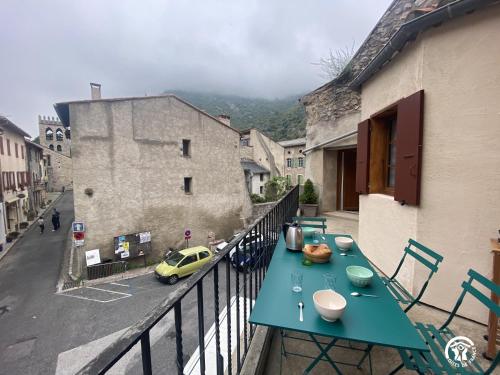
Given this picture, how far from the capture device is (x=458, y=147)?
263 cm

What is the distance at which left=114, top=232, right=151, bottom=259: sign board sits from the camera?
11.5 meters

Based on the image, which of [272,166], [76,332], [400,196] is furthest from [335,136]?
[272,166]

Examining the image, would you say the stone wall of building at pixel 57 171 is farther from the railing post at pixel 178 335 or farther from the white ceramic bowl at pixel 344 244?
the railing post at pixel 178 335

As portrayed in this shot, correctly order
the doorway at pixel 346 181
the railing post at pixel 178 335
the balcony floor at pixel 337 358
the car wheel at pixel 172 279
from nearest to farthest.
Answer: the railing post at pixel 178 335 → the balcony floor at pixel 337 358 → the doorway at pixel 346 181 → the car wheel at pixel 172 279

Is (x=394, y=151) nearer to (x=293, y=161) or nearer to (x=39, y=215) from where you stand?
(x=293, y=161)

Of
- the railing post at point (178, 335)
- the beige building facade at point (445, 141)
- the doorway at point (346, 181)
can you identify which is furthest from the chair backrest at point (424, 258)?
the doorway at point (346, 181)

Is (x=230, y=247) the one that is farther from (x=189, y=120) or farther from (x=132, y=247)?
(x=189, y=120)

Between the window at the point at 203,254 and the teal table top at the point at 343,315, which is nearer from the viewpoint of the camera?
the teal table top at the point at 343,315

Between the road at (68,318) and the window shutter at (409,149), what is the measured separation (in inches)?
191

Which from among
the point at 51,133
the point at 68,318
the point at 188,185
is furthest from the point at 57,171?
the point at 68,318

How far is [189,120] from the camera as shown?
44.4 feet

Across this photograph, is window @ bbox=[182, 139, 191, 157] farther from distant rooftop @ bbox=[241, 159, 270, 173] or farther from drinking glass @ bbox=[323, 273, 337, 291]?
drinking glass @ bbox=[323, 273, 337, 291]

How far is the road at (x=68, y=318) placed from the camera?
6293mm

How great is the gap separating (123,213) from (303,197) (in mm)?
9146
